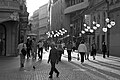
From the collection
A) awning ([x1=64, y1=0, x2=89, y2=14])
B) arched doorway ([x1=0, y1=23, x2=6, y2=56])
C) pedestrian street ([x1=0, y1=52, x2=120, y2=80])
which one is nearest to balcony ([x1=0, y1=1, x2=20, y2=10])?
arched doorway ([x1=0, y1=23, x2=6, y2=56])

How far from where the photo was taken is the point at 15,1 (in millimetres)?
33656

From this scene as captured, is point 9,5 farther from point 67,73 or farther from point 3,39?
point 67,73

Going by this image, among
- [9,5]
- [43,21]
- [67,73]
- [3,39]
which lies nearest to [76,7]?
[3,39]

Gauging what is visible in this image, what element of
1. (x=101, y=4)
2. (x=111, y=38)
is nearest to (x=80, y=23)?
(x=101, y=4)

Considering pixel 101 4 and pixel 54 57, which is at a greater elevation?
pixel 101 4

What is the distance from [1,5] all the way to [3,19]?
1.62 m

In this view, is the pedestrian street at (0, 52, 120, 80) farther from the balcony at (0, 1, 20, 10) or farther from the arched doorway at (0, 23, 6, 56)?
the arched doorway at (0, 23, 6, 56)

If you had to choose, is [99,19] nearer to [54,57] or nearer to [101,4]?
[101,4]

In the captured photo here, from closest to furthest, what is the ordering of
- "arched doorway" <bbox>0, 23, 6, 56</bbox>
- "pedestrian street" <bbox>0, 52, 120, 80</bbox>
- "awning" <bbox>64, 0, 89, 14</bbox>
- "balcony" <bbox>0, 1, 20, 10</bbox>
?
"pedestrian street" <bbox>0, 52, 120, 80</bbox>, "balcony" <bbox>0, 1, 20, 10</bbox>, "arched doorway" <bbox>0, 23, 6, 56</bbox>, "awning" <bbox>64, 0, 89, 14</bbox>

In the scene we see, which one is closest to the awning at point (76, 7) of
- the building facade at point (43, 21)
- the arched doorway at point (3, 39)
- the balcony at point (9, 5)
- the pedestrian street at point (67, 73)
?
the arched doorway at point (3, 39)

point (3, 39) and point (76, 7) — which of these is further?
point (76, 7)

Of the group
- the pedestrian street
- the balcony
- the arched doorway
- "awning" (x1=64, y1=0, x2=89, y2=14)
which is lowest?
the pedestrian street

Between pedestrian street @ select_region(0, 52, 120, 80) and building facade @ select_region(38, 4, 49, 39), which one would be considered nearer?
pedestrian street @ select_region(0, 52, 120, 80)

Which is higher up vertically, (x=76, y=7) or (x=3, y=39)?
(x=76, y=7)
